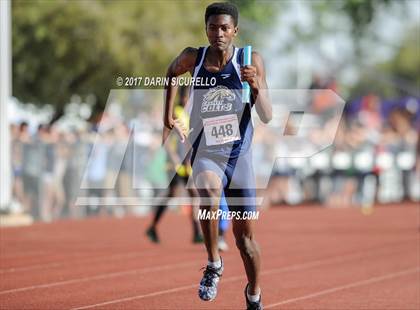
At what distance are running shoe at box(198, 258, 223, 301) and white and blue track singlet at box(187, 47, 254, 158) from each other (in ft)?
2.77

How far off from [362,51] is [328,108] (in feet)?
91.9

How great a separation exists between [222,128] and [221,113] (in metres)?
0.11

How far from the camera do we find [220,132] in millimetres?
7445

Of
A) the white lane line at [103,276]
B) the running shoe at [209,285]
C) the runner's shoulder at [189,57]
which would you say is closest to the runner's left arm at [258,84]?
the runner's shoulder at [189,57]

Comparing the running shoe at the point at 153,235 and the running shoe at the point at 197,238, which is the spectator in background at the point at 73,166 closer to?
the running shoe at the point at 153,235

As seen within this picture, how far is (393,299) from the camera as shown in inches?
364

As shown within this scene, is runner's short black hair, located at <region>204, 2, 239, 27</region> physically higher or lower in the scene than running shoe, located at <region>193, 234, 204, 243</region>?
higher

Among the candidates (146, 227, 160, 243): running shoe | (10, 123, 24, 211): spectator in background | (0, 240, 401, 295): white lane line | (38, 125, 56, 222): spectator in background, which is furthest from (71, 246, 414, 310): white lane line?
(10, 123, 24, 211): spectator in background

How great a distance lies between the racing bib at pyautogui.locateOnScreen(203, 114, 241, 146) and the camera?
7.43 metres

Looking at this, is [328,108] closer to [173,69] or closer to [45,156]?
[45,156]

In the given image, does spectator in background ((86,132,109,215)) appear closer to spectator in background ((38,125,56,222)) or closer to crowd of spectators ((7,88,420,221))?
crowd of spectators ((7,88,420,221))

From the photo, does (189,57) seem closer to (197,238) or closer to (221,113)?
(221,113)

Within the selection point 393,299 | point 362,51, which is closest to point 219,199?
point 393,299

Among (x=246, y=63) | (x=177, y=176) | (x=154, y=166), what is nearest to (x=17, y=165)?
(x=154, y=166)
